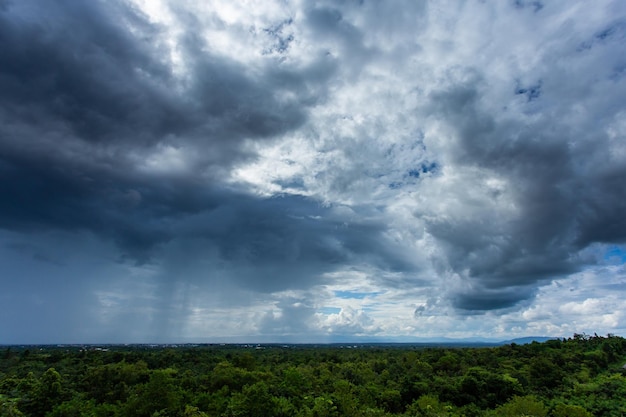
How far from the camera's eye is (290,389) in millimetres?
71312

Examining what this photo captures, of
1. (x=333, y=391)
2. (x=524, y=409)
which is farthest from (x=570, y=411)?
(x=333, y=391)

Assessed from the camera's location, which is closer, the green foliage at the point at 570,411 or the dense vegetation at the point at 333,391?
the dense vegetation at the point at 333,391

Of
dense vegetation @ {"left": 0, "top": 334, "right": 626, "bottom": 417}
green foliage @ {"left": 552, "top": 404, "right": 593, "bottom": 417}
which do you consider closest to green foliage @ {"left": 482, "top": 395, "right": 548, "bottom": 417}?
dense vegetation @ {"left": 0, "top": 334, "right": 626, "bottom": 417}

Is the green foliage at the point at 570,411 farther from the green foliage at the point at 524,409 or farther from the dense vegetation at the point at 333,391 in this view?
the green foliage at the point at 524,409

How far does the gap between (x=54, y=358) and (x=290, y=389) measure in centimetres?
12954

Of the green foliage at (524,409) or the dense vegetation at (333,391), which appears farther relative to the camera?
the green foliage at (524,409)

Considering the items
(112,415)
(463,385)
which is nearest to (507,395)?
(463,385)

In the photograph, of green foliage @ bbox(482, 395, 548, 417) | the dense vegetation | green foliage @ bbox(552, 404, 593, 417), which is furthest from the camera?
green foliage @ bbox(482, 395, 548, 417)

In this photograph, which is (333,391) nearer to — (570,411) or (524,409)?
(524,409)

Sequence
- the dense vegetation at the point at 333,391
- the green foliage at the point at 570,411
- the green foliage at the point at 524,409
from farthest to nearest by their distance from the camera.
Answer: the green foliage at the point at 524,409, the green foliage at the point at 570,411, the dense vegetation at the point at 333,391

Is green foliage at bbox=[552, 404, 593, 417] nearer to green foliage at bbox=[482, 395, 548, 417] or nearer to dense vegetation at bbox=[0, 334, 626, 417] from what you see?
dense vegetation at bbox=[0, 334, 626, 417]

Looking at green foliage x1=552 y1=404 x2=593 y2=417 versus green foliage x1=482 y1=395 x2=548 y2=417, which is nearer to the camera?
green foliage x1=552 y1=404 x2=593 y2=417

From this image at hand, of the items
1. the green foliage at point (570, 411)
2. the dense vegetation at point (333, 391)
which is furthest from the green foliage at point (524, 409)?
the green foliage at point (570, 411)

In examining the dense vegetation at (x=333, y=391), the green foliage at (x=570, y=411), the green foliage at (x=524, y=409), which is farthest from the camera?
the green foliage at (x=524, y=409)
